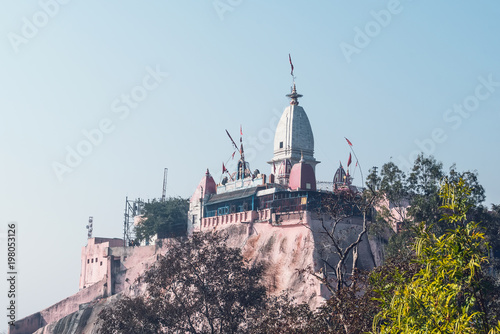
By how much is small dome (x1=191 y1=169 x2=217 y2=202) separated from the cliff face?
6.07 m

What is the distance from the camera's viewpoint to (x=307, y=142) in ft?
222

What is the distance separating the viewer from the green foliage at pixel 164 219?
6675cm

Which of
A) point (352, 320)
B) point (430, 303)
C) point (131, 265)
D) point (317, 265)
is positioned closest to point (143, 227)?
point (131, 265)

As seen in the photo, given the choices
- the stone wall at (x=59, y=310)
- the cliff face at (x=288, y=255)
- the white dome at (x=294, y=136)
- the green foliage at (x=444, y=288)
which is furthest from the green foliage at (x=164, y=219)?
the green foliage at (x=444, y=288)

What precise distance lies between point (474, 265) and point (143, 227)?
56.7 meters

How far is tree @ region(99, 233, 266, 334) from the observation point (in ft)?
111

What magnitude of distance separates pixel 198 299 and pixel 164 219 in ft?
108

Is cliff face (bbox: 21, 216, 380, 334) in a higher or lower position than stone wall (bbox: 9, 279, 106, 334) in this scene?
higher

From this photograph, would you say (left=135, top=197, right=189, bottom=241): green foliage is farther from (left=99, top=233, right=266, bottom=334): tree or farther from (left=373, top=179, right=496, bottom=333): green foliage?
(left=373, top=179, right=496, bottom=333): green foliage

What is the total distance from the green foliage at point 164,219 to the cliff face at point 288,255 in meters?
4.86

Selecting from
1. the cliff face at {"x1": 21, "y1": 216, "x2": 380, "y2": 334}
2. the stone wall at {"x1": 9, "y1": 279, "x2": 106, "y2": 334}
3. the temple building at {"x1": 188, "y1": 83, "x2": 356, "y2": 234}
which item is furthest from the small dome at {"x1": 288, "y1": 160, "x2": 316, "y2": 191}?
the stone wall at {"x1": 9, "y1": 279, "x2": 106, "y2": 334}

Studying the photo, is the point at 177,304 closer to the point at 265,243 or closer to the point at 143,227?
the point at 265,243

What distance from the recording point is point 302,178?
183 ft

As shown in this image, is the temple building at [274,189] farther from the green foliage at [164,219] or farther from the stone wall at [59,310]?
the stone wall at [59,310]
